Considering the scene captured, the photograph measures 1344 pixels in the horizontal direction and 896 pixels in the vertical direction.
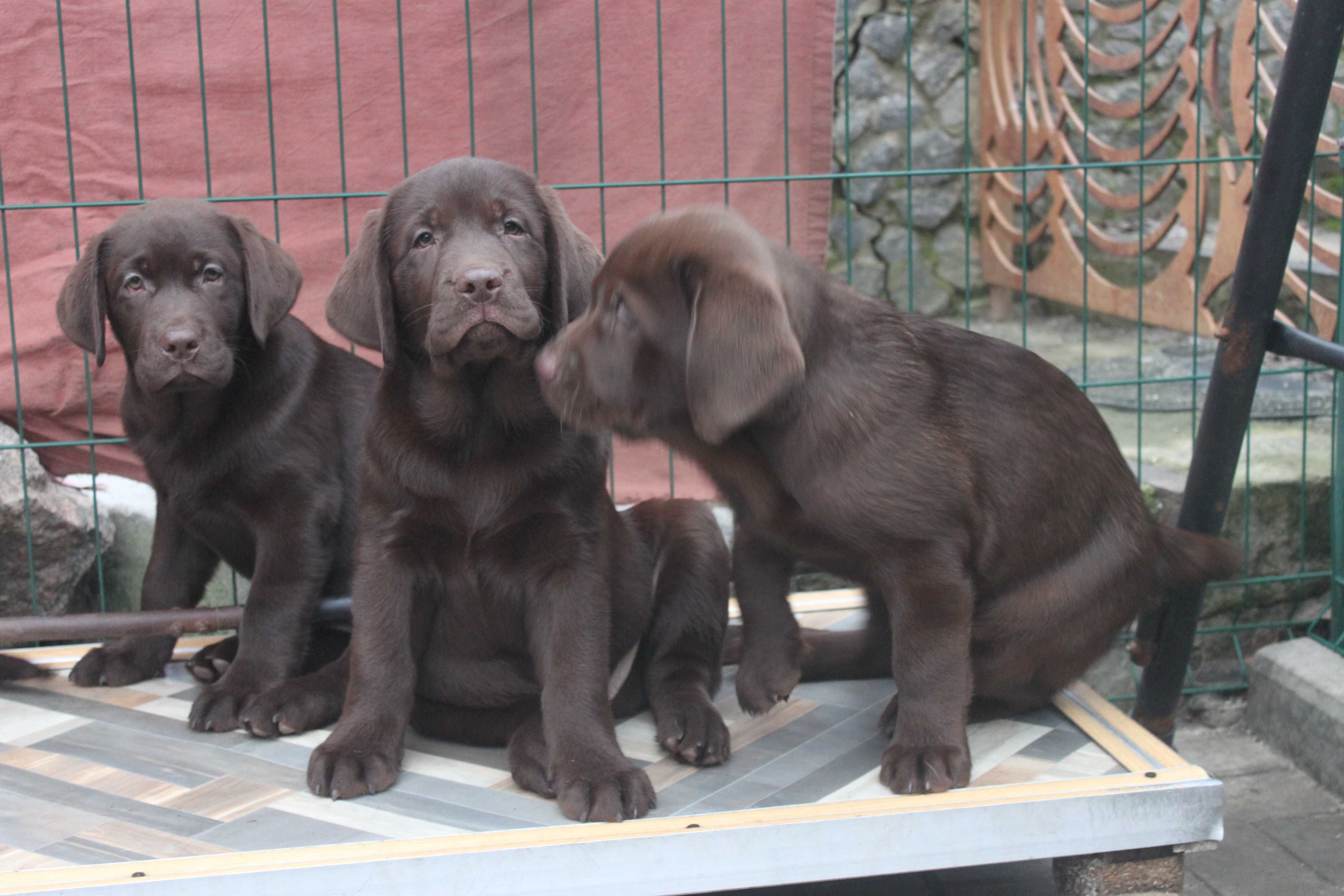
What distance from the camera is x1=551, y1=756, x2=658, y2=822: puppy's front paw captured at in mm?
2564

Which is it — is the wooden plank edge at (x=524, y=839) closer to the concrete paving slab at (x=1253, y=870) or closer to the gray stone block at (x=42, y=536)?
the concrete paving slab at (x=1253, y=870)

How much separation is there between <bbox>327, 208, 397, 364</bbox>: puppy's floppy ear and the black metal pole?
2023 millimetres

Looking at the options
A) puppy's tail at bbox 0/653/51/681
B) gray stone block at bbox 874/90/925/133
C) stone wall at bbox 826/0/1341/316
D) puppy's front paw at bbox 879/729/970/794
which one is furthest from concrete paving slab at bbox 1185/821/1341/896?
gray stone block at bbox 874/90/925/133

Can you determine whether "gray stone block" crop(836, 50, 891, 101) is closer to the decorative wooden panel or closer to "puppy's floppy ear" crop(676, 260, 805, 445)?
the decorative wooden panel

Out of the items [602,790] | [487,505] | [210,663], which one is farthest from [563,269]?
[210,663]

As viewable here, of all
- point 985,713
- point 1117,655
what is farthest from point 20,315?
point 1117,655

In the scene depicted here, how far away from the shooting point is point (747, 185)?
5219 mm

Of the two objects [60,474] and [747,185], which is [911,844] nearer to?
[747,185]

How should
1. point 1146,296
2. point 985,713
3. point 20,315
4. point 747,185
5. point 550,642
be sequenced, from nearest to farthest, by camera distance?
point 550,642
point 985,713
point 20,315
point 747,185
point 1146,296

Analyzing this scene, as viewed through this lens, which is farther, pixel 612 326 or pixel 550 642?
pixel 550 642

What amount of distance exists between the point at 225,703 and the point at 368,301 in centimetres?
103

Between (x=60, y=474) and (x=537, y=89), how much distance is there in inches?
91.0

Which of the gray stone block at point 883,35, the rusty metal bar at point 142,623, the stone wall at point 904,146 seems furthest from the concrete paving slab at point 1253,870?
the gray stone block at point 883,35

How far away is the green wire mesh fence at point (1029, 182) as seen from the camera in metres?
4.70
